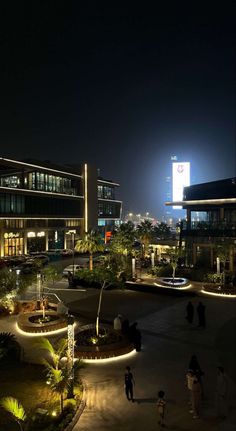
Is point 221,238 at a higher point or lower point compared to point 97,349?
higher

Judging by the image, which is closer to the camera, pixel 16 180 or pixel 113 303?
pixel 113 303

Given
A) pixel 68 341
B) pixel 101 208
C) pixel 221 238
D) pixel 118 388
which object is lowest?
pixel 118 388

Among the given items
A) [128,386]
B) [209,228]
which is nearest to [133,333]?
[128,386]

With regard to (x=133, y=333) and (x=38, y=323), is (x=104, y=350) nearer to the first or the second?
(x=133, y=333)

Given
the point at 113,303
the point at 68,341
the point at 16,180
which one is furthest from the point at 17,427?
the point at 16,180

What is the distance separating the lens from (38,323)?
2112 centimetres

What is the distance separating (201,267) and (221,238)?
12.5 feet

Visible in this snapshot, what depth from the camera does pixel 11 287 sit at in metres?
23.4

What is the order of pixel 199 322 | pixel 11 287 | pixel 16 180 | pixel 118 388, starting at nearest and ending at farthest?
1. pixel 118 388
2. pixel 199 322
3. pixel 11 287
4. pixel 16 180

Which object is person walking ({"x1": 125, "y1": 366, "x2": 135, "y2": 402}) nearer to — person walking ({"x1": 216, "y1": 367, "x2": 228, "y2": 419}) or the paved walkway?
the paved walkway

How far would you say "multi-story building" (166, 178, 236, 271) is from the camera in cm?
4028

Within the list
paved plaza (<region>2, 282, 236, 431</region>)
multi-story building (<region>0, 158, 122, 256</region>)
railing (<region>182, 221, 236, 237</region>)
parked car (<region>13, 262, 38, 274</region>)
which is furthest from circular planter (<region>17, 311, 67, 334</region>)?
multi-story building (<region>0, 158, 122, 256</region>)

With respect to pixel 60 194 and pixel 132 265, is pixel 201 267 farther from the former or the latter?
pixel 60 194

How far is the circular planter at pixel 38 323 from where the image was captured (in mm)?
20406
